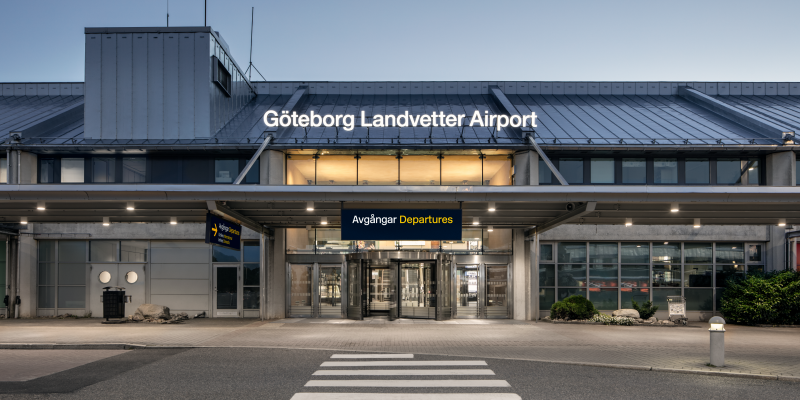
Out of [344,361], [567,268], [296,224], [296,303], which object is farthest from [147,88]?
[567,268]

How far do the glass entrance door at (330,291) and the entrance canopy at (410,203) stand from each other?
2.44 meters

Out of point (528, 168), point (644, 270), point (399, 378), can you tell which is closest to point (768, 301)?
point (644, 270)

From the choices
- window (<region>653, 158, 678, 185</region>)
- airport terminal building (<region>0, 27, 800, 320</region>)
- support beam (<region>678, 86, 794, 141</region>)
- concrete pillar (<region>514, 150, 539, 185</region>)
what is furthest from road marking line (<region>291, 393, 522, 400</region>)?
support beam (<region>678, 86, 794, 141</region>)

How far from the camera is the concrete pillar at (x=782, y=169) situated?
825 inches

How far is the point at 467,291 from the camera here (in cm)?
2389

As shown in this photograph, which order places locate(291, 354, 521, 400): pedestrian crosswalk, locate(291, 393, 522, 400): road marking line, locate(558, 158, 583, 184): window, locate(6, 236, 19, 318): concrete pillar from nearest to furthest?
1. locate(291, 393, 522, 400): road marking line
2. locate(291, 354, 521, 400): pedestrian crosswalk
3. locate(558, 158, 583, 184): window
4. locate(6, 236, 19, 318): concrete pillar

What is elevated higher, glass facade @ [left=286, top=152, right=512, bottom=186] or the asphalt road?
glass facade @ [left=286, top=152, right=512, bottom=186]

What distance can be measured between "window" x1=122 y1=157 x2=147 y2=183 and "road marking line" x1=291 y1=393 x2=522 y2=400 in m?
15.0

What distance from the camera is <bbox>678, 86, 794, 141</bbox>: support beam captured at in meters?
21.7

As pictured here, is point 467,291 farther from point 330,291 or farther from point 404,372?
point 404,372

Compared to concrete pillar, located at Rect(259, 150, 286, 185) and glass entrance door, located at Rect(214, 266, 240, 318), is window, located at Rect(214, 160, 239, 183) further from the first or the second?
glass entrance door, located at Rect(214, 266, 240, 318)

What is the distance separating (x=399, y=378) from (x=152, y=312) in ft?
45.3

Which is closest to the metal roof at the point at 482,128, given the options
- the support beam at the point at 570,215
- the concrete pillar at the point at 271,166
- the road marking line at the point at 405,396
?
the concrete pillar at the point at 271,166

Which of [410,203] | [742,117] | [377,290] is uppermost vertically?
[742,117]
